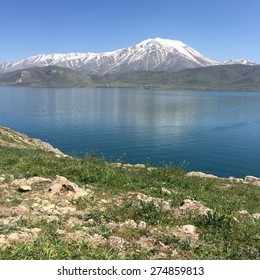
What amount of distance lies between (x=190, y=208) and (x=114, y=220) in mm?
4240

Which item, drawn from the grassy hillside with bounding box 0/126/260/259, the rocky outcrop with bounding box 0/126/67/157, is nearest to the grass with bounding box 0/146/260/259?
the grassy hillside with bounding box 0/126/260/259

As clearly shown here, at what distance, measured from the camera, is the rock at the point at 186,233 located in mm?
13422

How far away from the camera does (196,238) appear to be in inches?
532

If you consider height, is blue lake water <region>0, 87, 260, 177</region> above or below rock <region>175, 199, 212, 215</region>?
below

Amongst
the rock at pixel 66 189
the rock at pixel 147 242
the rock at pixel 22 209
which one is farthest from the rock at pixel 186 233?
the rock at pixel 22 209

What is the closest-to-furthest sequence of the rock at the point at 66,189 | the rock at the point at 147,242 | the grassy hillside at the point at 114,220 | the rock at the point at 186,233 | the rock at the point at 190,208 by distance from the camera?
the grassy hillside at the point at 114,220
the rock at the point at 147,242
the rock at the point at 186,233
the rock at the point at 190,208
the rock at the point at 66,189

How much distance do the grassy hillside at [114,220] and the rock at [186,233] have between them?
0.04 m

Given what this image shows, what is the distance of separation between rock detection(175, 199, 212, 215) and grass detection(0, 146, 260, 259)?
419mm

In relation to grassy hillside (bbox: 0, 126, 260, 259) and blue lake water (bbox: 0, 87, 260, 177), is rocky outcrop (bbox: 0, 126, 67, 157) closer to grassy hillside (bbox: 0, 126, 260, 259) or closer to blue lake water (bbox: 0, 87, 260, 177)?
blue lake water (bbox: 0, 87, 260, 177)

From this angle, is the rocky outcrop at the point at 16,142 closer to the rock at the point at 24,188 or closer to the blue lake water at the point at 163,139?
the blue lake water at the point at 163,139

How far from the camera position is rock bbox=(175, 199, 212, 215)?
16.2m
